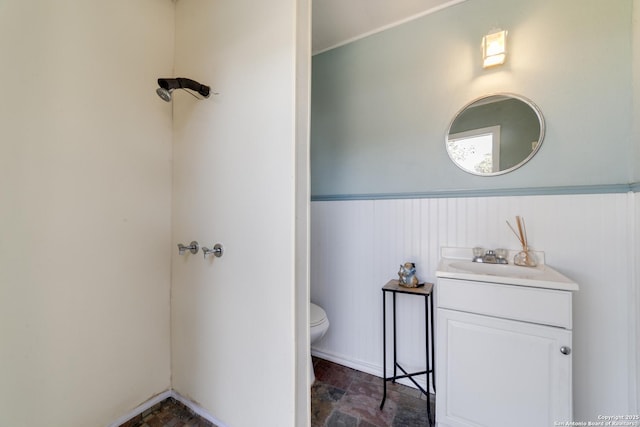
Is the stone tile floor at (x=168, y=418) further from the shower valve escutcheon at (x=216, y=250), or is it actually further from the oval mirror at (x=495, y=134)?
the oval mirror at (x=495, y=134)

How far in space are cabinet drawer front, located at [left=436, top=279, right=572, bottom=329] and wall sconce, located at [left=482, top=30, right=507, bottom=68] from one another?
1.23 metres

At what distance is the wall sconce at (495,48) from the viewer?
1324mm

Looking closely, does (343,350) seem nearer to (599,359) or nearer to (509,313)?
(509,313)

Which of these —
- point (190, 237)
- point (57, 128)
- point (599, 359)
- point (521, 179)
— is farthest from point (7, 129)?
point (599, 359)

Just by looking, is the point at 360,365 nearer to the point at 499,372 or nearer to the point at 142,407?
the point at 499,372

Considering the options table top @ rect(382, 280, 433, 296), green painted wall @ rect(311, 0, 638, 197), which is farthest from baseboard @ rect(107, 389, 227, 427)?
green painted wall @ rect(311, 0, 638, 197)

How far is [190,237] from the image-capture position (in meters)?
1.36

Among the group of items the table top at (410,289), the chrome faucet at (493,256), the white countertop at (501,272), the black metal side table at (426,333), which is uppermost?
the chrome faucet at (493,256)

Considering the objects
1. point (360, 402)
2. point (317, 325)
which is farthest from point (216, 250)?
point (360, 402)

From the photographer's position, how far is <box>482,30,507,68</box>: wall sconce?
132 cm

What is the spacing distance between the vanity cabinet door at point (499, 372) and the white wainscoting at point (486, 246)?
14.7 inches

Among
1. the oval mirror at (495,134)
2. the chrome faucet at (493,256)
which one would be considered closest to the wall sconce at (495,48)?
the oval mirror at (495,134)

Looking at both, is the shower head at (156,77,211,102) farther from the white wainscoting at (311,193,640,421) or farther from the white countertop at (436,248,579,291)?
the white countertop at (436,248,579,291)

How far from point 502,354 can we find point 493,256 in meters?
0.50
